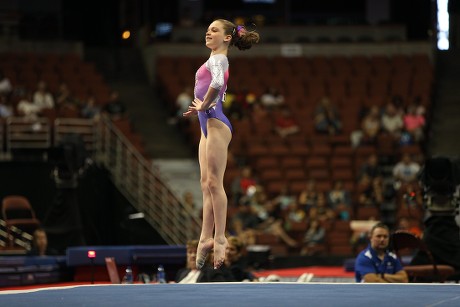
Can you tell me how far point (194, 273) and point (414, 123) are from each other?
11.6 metres

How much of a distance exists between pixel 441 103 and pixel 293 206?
7.06 m

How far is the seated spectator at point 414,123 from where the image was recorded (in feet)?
69.0

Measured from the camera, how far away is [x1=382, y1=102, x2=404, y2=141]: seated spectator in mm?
20953

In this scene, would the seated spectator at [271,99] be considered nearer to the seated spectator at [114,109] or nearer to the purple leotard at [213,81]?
the seated spectator at [114,109]

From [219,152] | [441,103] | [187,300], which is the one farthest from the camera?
[441,103]

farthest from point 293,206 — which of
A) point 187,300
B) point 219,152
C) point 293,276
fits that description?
point 187,300

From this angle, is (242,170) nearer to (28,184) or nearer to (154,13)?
(28,184)

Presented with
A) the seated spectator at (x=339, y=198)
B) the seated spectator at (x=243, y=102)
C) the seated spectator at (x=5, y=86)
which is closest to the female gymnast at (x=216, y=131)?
the seated spectator at (x=339, y=198)

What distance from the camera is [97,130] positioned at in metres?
18.4

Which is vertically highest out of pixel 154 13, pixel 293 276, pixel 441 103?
pixel 154 13

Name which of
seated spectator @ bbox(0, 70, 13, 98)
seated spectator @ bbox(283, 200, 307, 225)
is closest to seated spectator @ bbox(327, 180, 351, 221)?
seated spectator @ bbox(283, 200, 307, 225)

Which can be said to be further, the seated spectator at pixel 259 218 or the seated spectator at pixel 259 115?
the seated spectator at pixel 259 115

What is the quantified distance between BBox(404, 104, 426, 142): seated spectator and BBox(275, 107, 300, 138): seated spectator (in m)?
2.19

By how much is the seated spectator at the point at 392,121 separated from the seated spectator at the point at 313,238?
12.3 feet
